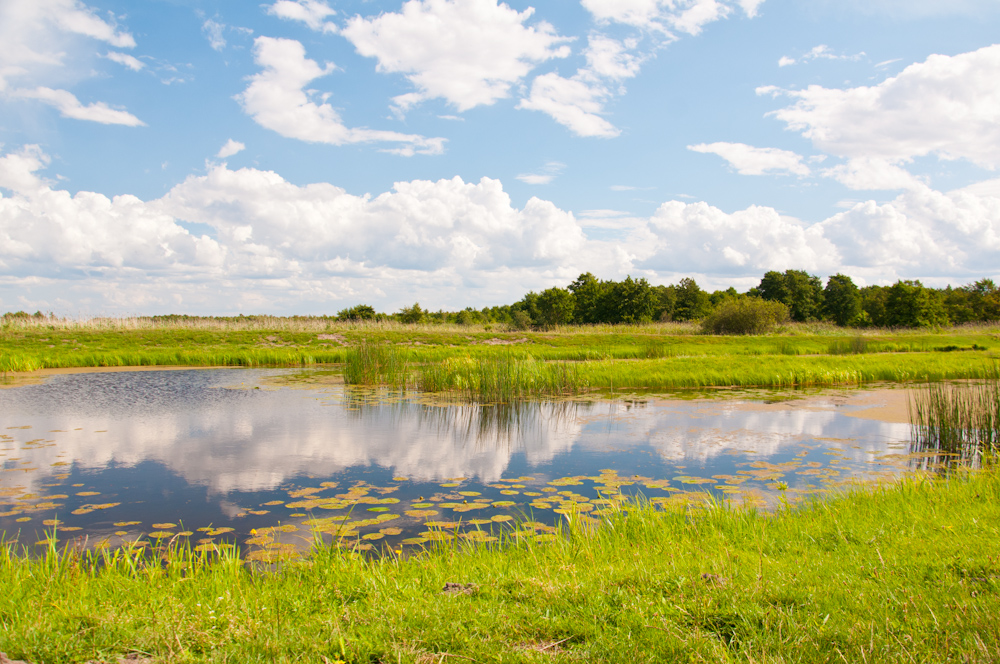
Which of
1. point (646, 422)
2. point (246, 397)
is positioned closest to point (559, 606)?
point (646, 422)

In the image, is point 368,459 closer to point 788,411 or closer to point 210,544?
point 210,544

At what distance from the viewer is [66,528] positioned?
5309mm

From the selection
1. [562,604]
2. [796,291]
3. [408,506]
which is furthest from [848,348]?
[796,291]

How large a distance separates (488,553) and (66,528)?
413cm

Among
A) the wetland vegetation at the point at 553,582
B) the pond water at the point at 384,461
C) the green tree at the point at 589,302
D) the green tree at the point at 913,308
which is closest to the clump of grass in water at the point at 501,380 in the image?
the pond water at the point at 384,461

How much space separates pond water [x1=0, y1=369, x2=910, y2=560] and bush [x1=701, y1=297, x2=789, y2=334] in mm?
29871

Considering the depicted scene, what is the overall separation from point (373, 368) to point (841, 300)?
5844 cm

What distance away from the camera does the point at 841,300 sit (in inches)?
2354

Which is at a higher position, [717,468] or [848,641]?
[848,641]

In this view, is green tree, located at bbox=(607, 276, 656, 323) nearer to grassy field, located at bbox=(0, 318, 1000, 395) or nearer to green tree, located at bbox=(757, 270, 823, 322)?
green tree, located at bbox=(757, 270, 823, 322)

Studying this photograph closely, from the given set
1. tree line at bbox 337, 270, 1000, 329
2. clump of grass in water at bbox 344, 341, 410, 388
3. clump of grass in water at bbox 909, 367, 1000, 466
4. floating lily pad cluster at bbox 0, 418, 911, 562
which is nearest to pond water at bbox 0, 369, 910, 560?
floating lily pad cluster at bbox 0, 418, 911, 562

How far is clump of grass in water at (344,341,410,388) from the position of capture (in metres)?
17.0

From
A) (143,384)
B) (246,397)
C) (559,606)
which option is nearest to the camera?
(559,606)

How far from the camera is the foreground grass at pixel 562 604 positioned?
Result: 8.68 feet
